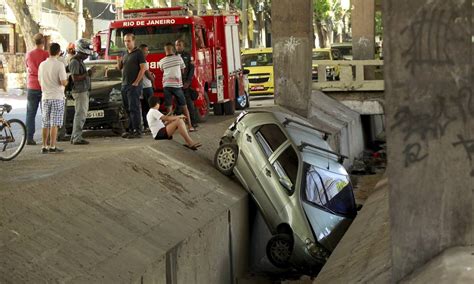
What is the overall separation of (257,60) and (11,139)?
921 inches

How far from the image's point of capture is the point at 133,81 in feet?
53.7

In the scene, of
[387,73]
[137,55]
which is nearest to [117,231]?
[387,73]

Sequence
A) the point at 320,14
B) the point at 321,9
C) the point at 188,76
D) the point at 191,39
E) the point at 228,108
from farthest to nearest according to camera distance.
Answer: the point at 320,14 → the point at 321,9 → the point at 228,108 → the point at 191,39 → the point at 188,76

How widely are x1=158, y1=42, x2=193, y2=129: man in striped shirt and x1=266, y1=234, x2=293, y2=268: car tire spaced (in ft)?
17.8

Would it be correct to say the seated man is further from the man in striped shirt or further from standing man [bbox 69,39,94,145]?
the man in striped shirt

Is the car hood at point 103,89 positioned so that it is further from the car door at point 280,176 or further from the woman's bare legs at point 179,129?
the car door at point 280,176

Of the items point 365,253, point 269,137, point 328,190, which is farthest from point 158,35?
point 365,253

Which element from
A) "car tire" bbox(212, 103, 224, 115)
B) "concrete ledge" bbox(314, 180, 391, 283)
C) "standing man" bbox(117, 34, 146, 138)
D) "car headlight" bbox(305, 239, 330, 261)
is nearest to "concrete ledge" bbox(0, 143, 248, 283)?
"car headlight" bbox(305, 239, 330, 261)

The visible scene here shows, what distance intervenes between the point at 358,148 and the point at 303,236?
15.3 metres

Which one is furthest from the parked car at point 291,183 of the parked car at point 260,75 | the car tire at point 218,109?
the parked car at point 260,75

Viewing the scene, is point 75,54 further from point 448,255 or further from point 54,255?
point 448,255

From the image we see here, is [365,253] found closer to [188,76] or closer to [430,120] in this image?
[430,120]

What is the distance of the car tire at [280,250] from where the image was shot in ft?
42.1

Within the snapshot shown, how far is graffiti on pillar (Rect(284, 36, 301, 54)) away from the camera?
24062mm
